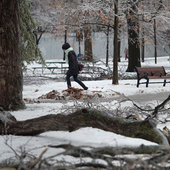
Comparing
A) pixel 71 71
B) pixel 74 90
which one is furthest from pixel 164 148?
pixel 71 71

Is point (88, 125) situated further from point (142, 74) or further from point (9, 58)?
point (142, 74)

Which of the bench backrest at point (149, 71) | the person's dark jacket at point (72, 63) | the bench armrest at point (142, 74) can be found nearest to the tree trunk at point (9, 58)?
the person's dark jacket at point (72, 63)

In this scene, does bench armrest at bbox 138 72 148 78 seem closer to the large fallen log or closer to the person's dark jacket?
the person's dark jacket

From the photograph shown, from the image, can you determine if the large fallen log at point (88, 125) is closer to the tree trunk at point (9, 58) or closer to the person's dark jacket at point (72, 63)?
the tree trunk at point (9, 58)

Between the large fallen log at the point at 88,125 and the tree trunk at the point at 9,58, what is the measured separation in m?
3.20

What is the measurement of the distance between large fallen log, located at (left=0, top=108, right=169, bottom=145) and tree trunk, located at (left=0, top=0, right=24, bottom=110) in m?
3.20

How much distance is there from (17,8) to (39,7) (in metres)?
30.7

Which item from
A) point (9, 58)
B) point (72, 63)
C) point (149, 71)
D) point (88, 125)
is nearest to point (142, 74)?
point (149, 71)

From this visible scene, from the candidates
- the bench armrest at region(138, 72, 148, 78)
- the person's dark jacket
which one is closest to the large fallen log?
the person's dark jacket

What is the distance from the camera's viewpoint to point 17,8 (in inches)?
334

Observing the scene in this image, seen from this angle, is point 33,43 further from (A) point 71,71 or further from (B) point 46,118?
(B) point 46,118

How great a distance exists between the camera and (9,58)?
827 cm

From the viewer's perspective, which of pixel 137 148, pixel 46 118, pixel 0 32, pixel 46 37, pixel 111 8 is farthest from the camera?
pixel 46 37

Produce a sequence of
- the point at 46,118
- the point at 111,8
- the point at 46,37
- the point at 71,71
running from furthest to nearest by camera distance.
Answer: the point at 46,37 → the point at 111,8 → the point at 71,71 → the point at 46,118
